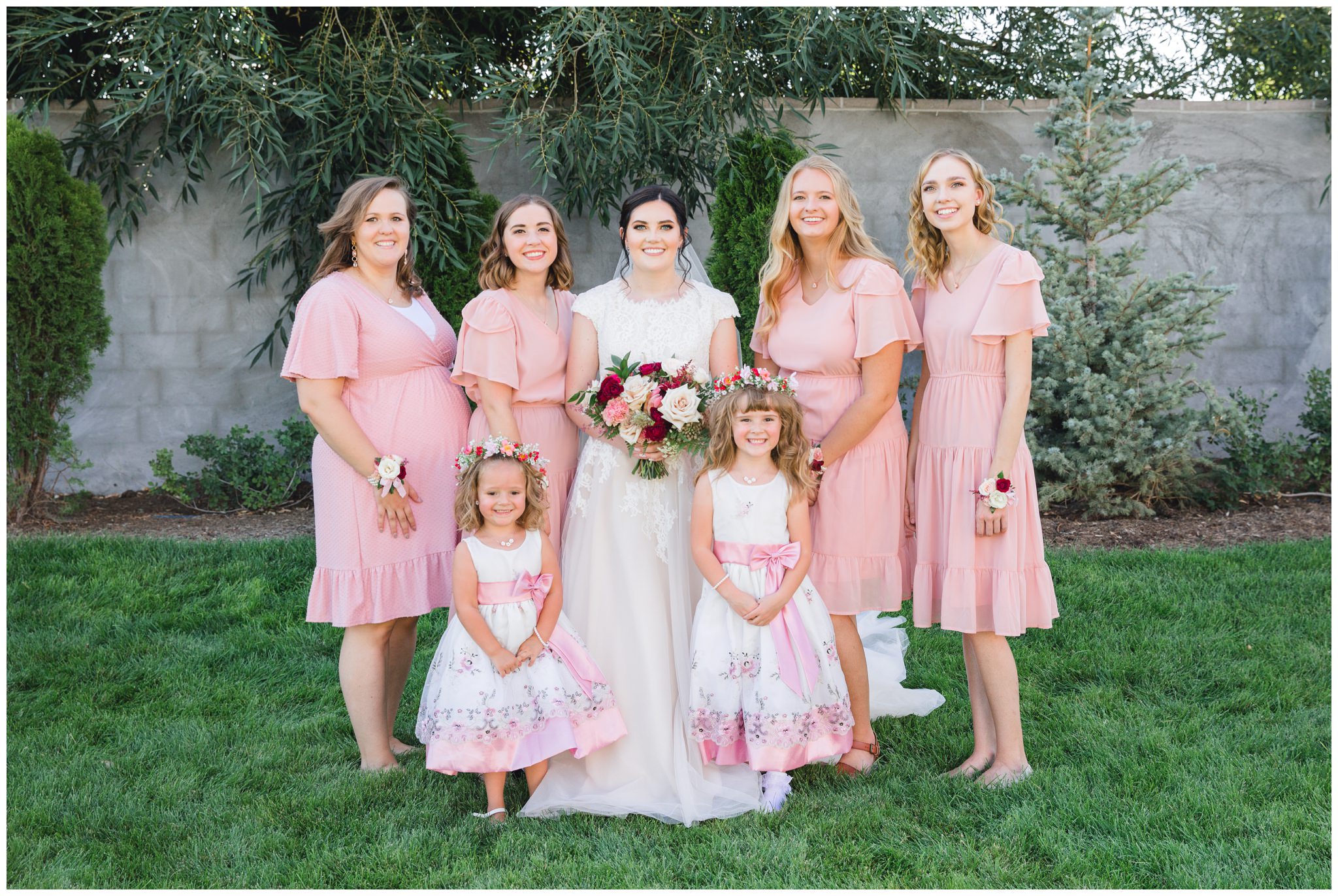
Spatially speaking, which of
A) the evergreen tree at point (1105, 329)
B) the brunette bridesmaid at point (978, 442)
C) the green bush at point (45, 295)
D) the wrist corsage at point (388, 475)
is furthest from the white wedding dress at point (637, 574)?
the green bush at point (45, 295)

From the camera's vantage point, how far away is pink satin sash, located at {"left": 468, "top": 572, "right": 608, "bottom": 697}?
3.19m

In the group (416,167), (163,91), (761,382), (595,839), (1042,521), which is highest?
(163,91)

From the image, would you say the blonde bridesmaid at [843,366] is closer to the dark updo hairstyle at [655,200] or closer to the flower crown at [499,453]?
the dark updo hairstyle at [655,200]

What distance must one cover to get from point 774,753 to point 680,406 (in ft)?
3.64

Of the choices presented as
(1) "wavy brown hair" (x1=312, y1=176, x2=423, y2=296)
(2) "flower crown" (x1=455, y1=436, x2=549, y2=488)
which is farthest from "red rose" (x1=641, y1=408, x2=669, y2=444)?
(1) "wavy brown hair" (x1=312, y1=176, x2=423, y2=296)

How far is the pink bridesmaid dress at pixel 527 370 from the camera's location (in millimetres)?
3291

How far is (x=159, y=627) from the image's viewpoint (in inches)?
195

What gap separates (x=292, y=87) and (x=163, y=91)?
2.36ft

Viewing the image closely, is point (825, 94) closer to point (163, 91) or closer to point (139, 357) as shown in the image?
point (163, 91)

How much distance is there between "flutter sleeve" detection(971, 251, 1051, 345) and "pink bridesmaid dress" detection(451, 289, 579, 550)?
53.3 inches

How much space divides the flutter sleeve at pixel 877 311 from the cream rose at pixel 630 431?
0.75 meters

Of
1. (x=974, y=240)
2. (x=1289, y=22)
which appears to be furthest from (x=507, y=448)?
(x=1289, y=22)

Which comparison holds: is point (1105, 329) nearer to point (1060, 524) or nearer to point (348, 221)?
point (1060, 524)

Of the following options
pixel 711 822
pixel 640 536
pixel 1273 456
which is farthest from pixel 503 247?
pixel 1273 456
